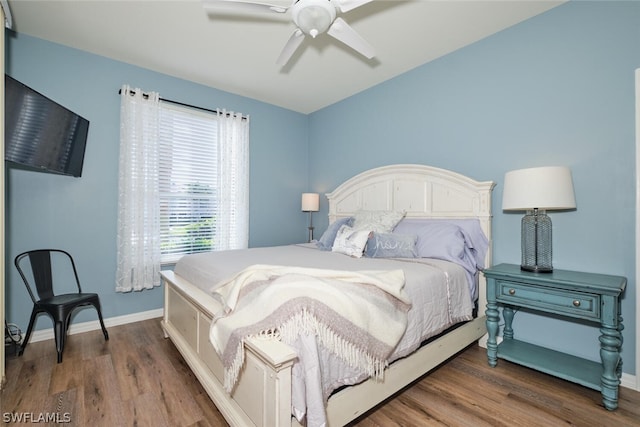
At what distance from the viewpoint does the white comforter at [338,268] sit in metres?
1.22

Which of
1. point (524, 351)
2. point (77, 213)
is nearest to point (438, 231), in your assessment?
point (524, 351)

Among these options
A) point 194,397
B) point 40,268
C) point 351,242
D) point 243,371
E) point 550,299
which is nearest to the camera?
point 243,371

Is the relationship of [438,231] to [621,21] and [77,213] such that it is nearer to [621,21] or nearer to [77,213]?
[621,21]

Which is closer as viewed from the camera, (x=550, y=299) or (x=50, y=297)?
(x=550, y=299)

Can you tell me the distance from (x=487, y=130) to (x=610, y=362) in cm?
190

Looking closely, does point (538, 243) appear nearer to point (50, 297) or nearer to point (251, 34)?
point (251, 34)

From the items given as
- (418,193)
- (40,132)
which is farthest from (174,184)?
(418,193)

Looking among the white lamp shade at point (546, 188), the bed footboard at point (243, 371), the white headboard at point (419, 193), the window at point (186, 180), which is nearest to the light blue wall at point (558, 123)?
the white headboard at point (419, 193)

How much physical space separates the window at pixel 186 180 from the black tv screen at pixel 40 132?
0.77m

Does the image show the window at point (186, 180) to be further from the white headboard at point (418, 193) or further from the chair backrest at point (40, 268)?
the white headboard at point (418, 193)

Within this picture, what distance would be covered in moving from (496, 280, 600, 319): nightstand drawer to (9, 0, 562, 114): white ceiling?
83.9 inches

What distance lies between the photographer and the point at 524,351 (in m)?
2.20

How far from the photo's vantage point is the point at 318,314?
51.4 inches

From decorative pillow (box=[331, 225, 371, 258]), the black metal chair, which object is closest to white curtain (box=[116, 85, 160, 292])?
the black metal chair
